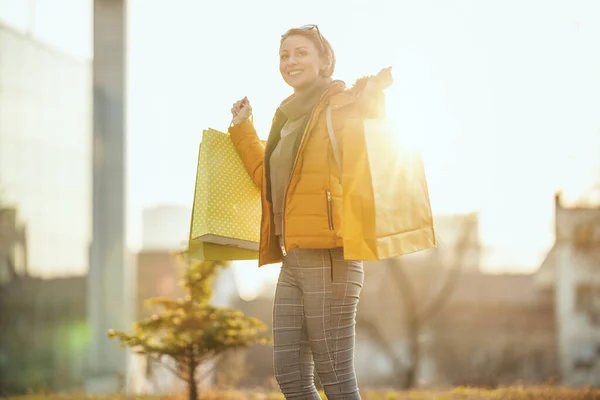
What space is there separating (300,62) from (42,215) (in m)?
10.6

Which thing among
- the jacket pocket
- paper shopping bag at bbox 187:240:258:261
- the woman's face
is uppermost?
the woman's face

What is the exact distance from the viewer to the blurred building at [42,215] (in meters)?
11.7

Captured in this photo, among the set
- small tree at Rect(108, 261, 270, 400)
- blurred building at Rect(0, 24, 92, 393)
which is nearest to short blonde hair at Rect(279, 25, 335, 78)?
small tree at Rect(108, 261, 270, 400)

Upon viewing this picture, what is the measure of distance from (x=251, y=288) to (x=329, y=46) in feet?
67.8

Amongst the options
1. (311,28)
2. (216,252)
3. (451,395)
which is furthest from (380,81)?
(451,395)

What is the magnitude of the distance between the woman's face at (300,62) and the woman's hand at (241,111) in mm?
339

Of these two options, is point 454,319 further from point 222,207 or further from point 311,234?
point 311,234

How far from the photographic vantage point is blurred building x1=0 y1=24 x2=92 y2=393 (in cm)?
1173

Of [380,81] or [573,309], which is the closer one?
[380,81]

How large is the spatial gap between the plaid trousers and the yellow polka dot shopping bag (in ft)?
1.32

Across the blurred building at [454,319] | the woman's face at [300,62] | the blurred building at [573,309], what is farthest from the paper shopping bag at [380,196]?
the blurred building at [573,309]

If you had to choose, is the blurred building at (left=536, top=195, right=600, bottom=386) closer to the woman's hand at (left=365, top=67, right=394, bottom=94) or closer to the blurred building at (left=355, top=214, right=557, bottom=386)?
the blurred building at (left=355, top=214, right=557, bottom=386)

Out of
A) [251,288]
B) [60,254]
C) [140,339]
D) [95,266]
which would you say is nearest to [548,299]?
[251,288]

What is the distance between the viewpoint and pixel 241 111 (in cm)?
324
